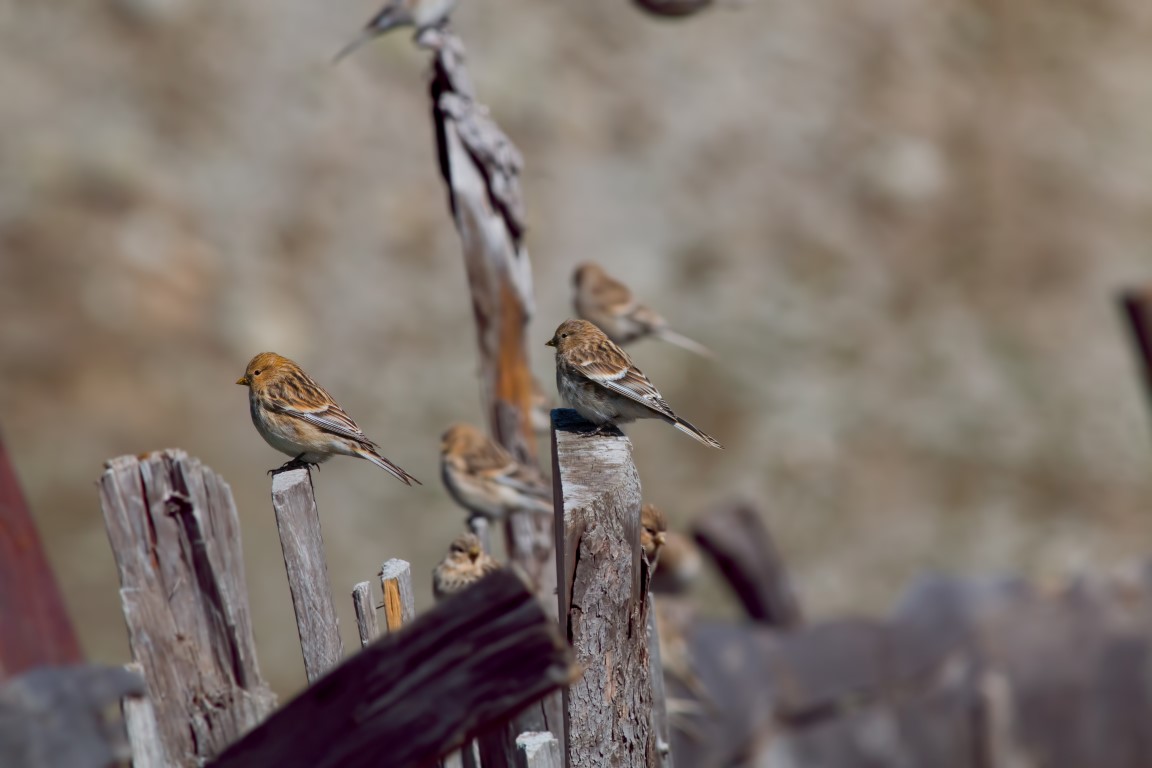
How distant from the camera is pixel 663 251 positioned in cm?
1648

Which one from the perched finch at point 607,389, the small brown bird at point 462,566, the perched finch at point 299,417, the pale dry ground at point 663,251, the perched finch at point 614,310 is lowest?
the small brown bird at point 462,566

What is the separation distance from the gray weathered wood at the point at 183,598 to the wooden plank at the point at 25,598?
52 centimetres

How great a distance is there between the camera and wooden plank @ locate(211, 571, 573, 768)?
292cm

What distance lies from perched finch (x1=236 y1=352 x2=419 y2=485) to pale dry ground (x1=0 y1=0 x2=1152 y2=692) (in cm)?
709

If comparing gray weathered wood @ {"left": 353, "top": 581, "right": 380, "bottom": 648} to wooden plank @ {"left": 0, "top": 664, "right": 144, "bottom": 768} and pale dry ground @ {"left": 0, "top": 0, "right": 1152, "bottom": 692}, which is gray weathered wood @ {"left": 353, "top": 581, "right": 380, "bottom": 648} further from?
pale dry ground @ {"left": 0, "top": 0, "right": 1152, "bottom": 692}

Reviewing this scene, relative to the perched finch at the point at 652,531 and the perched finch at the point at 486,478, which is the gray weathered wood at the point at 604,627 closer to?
the perched finch at the point at 652,531

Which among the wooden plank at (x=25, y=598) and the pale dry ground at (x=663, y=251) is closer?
the wooden plank at (x=25, y=598)

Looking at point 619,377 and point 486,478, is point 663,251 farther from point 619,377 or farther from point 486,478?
point 619,377

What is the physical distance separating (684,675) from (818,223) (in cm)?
969

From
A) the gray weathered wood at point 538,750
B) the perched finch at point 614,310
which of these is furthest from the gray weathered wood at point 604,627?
the perched finch at point 614,310

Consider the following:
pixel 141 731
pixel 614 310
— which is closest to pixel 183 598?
pixel 141 731

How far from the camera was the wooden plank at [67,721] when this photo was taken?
3953mm

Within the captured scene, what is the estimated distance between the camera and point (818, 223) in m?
16.8

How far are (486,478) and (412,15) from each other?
243cm
